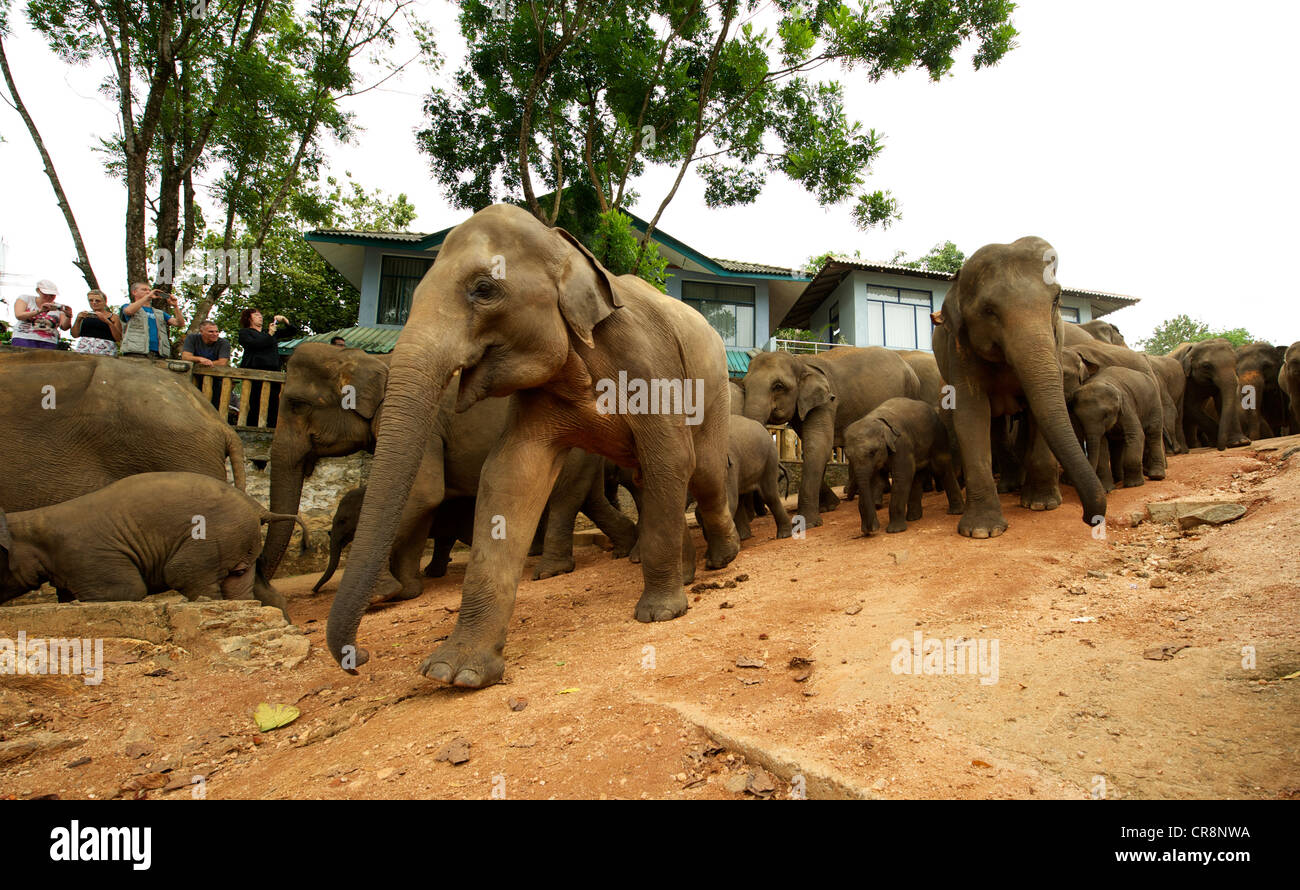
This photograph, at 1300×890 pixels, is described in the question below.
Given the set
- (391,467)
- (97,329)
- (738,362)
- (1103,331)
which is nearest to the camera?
(391,467)

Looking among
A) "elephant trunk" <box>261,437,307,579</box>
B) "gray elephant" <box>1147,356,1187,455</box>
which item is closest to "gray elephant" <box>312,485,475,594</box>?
"elephant trunk" <box>261,437,307,579</box>

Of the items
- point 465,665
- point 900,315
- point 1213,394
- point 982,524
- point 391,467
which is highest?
point 900,315

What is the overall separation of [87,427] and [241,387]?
4686mm

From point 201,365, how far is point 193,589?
5419 mm

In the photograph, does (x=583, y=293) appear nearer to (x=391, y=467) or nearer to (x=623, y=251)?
(x=391, y=467)

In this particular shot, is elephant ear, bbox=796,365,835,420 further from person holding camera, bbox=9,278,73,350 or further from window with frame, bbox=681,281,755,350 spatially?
window with frame, bbox=681,281,755,350

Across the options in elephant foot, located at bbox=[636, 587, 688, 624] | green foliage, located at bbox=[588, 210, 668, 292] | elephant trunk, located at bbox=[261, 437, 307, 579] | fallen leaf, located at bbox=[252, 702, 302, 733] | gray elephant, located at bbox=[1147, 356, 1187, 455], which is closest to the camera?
fallen leaf, located at bbox=[252, 702, 302, 733]

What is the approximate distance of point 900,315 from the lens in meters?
26.1

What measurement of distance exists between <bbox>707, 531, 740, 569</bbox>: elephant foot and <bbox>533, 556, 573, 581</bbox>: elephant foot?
5.75 feet

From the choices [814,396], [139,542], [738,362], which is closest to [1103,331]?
[814,396]

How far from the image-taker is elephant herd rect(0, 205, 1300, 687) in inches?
150

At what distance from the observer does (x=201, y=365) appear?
10000mm
